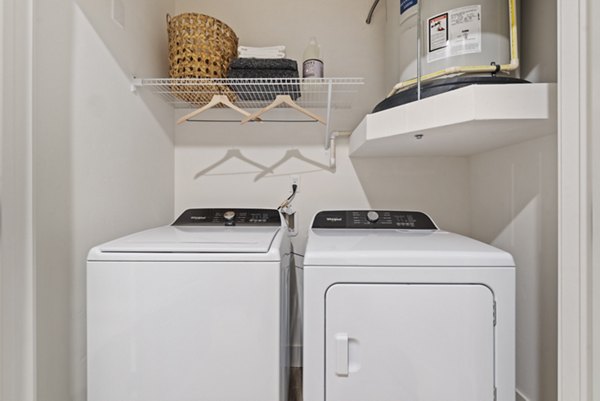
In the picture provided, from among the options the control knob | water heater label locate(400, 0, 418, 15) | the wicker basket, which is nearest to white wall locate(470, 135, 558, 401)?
water heater label locate(400, 0, 418, 15)

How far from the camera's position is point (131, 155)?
1.43 m

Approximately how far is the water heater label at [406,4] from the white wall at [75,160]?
1.19 meters

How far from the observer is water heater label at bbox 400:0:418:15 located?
128cm

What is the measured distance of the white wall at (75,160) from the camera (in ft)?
3.15

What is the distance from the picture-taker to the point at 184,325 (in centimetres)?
101

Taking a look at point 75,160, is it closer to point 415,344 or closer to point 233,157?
point 233,157

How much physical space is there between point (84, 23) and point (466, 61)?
136 centimetres

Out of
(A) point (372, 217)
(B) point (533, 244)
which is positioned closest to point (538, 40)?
(B) point (533, 244)

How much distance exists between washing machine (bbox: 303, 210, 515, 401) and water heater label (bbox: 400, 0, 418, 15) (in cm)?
99

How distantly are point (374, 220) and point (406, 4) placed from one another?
96 centimetres

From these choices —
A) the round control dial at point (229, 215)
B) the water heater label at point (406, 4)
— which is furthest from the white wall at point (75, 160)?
the water heater label at point (406, 4)
